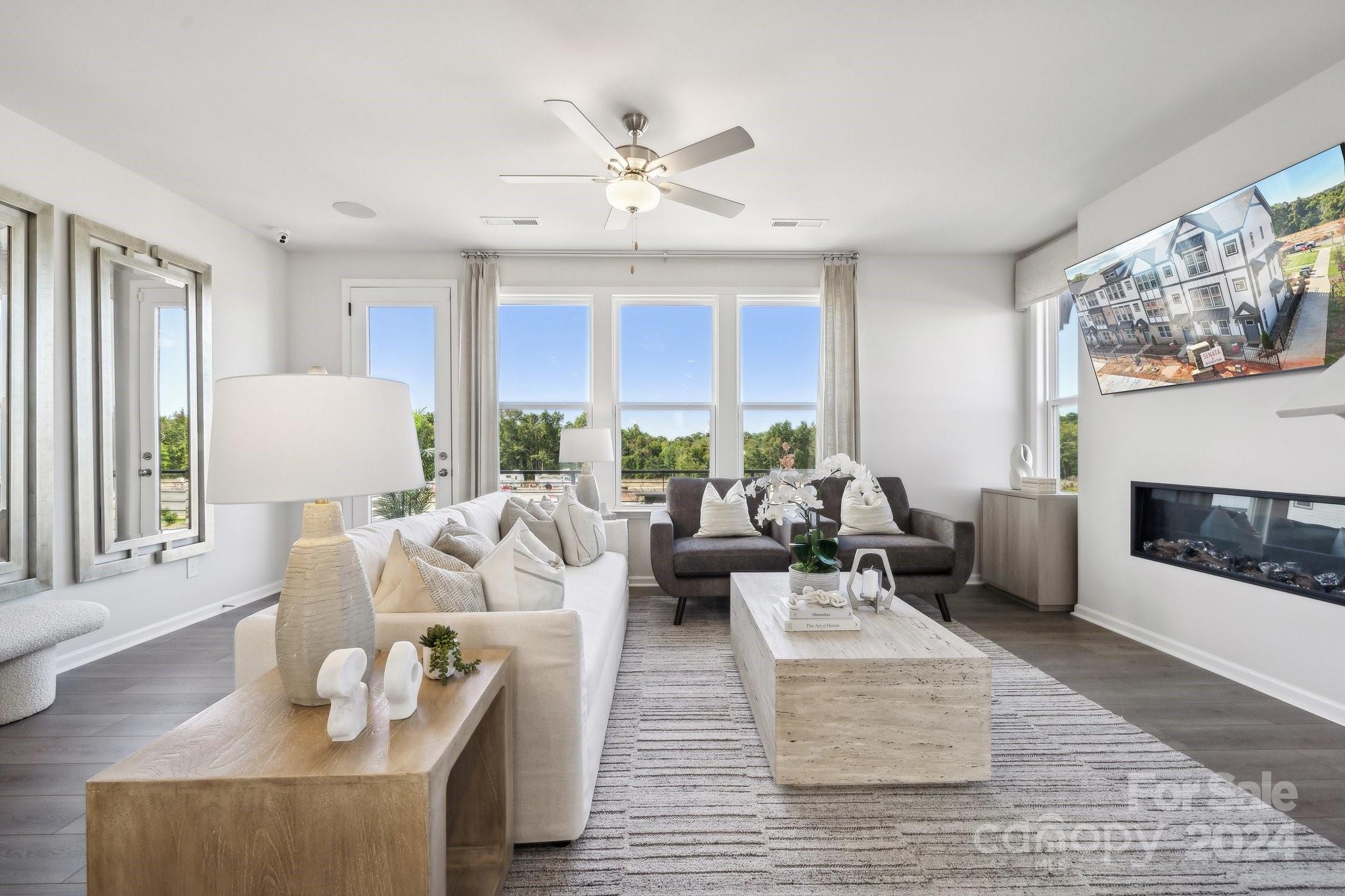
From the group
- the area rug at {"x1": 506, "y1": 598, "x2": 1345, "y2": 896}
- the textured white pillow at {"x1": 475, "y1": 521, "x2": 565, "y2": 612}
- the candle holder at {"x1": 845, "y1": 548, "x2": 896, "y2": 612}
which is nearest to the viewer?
the area rug at {"x1": 506, "y1": 598, "x2": 1345, "y2": 896}

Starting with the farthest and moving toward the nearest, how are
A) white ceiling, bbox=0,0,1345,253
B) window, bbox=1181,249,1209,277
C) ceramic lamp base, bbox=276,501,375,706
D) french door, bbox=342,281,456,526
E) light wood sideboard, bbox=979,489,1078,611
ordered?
french door, bbox=342,281,456,526, light wood sideboard, bbox=979,489,1078,611, window, bbox=1181,249,1209,277, white ceiling, bbox=0,0,1345,253, ceramic lamp base, bbox=276,501,375,706

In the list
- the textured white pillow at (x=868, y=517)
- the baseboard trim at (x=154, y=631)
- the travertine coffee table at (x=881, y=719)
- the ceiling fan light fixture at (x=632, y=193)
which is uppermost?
the ceiling fan light fixture at (x=632, y=193)

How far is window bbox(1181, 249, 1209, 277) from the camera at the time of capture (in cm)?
290

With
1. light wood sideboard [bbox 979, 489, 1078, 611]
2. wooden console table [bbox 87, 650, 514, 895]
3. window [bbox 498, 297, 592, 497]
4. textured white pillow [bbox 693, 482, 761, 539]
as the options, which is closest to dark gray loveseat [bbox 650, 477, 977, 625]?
textured white pillow [bbox 693, 482, 761, 539]

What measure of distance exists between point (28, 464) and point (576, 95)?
3.07 metres

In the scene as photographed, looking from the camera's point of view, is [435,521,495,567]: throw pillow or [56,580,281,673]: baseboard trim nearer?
[435,521,495,567]: throw pillow

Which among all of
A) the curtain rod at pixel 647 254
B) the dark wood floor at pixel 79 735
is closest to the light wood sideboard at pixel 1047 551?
the curtain rod at pixel 647 254

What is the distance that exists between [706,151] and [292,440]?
6.58 ft

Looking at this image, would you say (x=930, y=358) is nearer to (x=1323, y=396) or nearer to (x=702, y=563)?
(x=702, y=563)

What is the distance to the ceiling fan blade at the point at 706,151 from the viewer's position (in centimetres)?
239

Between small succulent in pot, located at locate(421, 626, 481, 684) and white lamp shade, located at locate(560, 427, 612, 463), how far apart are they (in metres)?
2.81

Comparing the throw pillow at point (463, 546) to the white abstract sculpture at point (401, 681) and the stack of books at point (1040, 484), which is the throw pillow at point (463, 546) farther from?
the stack of books at point (1040, 484)

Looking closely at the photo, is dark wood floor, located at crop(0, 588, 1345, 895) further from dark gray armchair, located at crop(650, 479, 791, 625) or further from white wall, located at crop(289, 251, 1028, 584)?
white wall, located at crop(289, 251, 1028, 584)

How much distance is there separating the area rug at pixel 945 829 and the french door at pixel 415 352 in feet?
10.4
